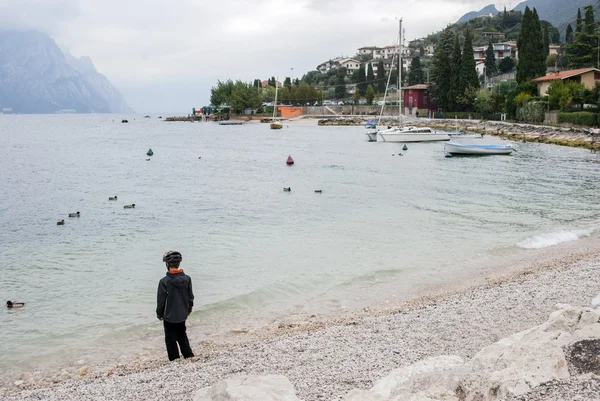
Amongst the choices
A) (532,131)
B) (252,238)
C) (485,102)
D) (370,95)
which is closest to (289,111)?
(370,95)

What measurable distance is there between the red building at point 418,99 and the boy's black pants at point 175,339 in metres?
117

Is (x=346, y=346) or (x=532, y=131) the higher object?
(x=532, y=131)

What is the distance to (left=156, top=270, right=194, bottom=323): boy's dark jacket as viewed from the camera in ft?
28.8

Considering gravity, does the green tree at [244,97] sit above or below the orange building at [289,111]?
above

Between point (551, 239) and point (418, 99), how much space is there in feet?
351

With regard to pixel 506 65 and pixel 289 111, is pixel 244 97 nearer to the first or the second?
pixel 289 111

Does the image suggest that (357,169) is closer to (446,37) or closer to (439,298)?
(439,298)

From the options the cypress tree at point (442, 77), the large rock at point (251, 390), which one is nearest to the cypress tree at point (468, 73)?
the cypress tree at point (442, 77)

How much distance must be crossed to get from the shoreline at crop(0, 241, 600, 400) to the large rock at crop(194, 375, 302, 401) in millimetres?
420

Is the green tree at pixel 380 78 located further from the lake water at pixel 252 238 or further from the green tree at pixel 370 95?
the lake water at pixel 252 238

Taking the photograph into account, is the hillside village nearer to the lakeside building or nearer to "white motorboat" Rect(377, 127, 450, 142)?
the lakeside building

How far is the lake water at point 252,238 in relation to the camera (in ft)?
44.8

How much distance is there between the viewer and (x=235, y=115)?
17175 centimetres

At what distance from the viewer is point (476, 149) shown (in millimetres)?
55938
